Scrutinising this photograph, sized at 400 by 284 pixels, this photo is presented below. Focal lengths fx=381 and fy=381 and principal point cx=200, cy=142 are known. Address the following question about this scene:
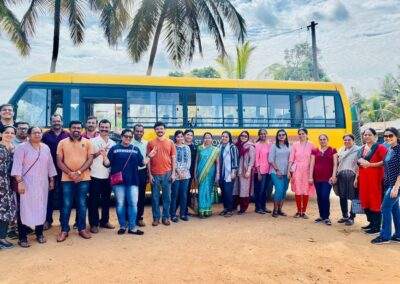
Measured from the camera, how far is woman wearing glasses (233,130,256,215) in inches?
286

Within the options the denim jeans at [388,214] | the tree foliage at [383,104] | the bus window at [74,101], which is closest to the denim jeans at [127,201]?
the bus window at [74,101]

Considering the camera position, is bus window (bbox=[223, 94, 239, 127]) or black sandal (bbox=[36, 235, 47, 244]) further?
bus window (bbox=[223, 94, 239, 127])

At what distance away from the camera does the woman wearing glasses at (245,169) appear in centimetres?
727

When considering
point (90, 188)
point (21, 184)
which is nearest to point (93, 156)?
point (90, 188)

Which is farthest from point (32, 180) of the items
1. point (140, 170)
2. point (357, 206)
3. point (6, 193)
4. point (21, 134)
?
point (357, 206)

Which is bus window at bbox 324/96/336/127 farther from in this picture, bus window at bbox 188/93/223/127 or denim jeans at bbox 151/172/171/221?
denim jeans at bbox 151/172/171/221

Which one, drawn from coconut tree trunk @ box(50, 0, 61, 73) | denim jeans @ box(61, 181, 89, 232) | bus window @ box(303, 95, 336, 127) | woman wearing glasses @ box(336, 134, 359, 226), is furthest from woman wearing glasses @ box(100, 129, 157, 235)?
coconut tree trunk @ box(50, 0, 61, 73)

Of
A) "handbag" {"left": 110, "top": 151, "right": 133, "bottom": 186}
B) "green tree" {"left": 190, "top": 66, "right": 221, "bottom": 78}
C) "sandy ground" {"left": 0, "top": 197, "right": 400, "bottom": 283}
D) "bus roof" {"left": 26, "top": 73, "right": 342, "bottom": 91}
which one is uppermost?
"green tree" {"left": 190, "top": 66, "right": 221, "bottom": 78}

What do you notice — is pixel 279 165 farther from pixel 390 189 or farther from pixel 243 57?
pixel 243 57

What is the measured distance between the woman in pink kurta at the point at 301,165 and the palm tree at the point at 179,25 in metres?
8.04

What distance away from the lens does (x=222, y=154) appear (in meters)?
7.25

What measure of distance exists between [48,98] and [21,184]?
143 inches

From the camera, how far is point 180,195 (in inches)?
267

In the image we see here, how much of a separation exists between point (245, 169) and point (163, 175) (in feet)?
5.76
